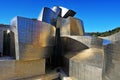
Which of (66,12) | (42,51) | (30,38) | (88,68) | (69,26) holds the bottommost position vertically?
(88,68)

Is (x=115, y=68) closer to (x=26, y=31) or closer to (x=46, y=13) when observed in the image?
(x=26, y=31)

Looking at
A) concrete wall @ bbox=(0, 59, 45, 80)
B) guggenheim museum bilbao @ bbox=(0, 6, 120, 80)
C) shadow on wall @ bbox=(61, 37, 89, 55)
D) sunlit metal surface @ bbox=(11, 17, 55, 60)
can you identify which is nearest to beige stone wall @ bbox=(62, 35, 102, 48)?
guggenheim museum bilbao @ bbox=(0, 6, 120, 80)

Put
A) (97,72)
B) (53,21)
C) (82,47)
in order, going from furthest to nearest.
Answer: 1. (53,21)
2. (82,47)
3. (97,72)

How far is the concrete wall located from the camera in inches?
624

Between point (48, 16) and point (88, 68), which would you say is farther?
point (48, 16)

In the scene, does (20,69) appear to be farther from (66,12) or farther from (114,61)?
(66,12)

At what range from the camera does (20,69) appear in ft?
55.5

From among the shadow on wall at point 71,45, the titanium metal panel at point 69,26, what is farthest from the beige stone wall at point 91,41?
the titanium metal panel at point 69,26

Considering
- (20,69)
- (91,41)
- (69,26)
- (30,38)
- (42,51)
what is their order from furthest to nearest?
(69,26), (42,51), (30,38), (20,69), (91,41)

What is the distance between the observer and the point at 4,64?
51.9 feet

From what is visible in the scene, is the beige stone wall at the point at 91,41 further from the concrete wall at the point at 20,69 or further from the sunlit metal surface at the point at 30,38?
the concrete wall at the point at 20,69

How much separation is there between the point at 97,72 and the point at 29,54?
27.1ft

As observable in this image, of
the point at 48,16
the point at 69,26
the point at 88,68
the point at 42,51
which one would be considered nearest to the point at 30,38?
the point at 42,51

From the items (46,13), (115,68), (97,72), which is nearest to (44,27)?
(46,13)
